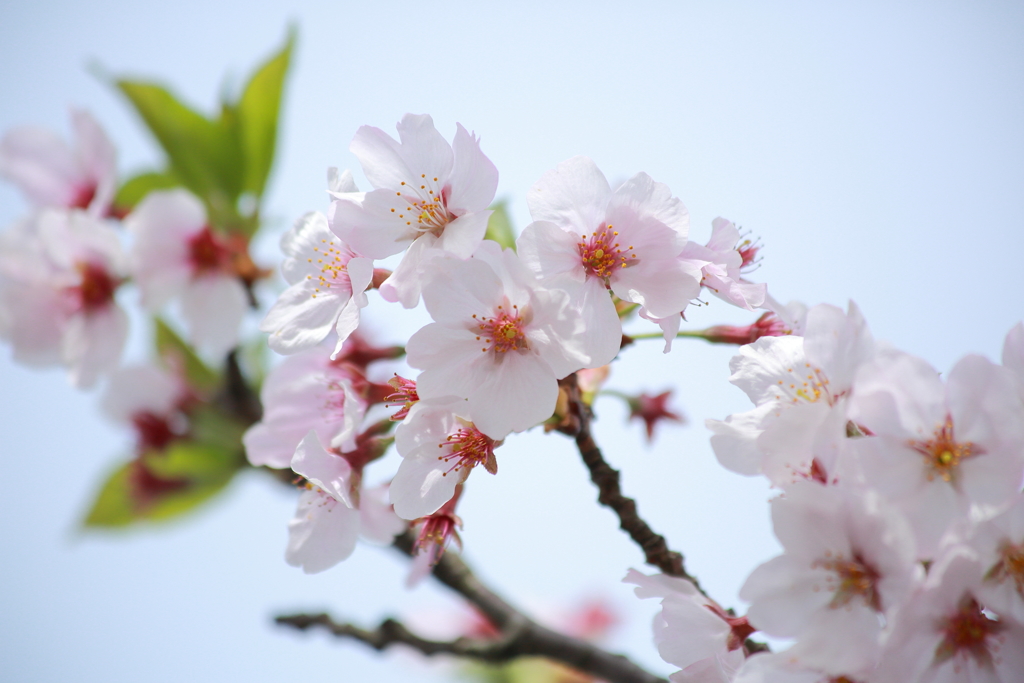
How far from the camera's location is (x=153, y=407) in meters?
2.08

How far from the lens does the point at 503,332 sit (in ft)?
2.67

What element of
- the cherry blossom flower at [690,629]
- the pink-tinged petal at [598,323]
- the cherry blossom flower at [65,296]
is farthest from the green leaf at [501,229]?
the cherry blossom flower at [65,296]

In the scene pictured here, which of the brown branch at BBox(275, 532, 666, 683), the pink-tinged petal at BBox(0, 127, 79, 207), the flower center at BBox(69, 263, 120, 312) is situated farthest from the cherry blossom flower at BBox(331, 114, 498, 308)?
the pink-tinged petal at BBox(0, 127, 79, 207)

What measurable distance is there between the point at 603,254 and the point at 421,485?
0.35 m

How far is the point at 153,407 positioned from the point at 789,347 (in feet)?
6.08

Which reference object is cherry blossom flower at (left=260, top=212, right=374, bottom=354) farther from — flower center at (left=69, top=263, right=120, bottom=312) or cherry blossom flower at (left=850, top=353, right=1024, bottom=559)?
flower center at (left=69, top=263, right=120, bottom=312)

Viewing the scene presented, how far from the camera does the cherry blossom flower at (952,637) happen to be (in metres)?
0.61

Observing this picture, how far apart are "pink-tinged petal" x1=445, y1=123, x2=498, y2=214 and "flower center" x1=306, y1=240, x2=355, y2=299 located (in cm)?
18

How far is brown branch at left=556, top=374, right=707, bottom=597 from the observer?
3.28 feet

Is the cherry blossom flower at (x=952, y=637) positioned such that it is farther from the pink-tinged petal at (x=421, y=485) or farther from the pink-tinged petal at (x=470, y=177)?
the pink-tinged petal at (x=470, y=177)

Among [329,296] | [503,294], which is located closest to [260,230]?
[329,296]

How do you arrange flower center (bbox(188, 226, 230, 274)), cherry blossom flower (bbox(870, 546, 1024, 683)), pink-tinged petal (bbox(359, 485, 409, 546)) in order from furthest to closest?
flower center (bbox(188, 226, 230, 274))
pink-tinged petal (bbox(359, 485, 409, 546))
cherry blossom flower (bbox(870, 546, 1024, 683))

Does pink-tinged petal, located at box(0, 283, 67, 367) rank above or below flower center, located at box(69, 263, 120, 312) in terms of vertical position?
below

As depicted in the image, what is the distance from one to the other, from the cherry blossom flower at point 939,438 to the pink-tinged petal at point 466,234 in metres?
0.42
